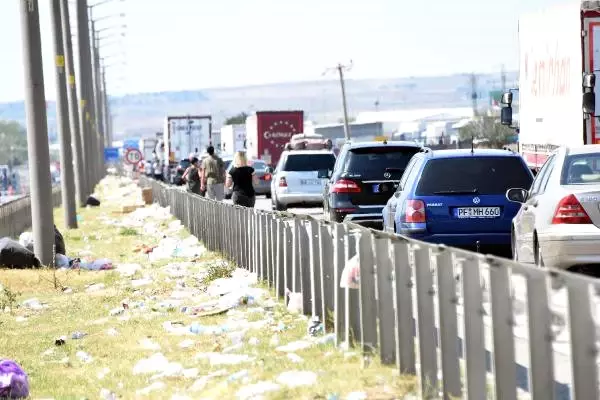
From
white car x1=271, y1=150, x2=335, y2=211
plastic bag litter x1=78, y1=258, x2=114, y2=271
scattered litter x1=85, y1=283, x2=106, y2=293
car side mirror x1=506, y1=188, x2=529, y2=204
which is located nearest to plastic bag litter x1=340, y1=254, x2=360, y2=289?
car side mirror x1=506, y1=188, x2=529, y2=204

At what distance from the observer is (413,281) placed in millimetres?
9773

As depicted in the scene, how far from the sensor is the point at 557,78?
26406mm

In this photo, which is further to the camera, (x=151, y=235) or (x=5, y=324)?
(x=151, y=235)

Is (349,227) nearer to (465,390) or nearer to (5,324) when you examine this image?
(465,390)

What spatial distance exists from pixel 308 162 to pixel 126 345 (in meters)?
26.5

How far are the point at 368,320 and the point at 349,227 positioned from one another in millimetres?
1278

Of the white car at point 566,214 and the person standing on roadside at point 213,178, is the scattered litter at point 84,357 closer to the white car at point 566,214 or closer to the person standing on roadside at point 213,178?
the white car at point 566,214

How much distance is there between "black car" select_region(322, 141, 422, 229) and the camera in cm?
2492

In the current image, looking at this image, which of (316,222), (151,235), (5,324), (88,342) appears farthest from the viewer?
(151,235)

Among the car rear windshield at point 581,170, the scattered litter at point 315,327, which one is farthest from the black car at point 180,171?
the scattered litter at point 315,327

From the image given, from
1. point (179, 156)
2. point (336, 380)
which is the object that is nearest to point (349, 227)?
point (336, 380)

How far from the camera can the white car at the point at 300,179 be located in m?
39.8

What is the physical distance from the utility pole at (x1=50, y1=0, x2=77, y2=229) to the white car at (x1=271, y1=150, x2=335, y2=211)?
517cm

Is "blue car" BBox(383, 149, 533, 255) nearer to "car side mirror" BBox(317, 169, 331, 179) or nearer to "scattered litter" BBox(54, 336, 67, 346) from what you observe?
"scattered litter" BBox(54, 336, 67, 346)
